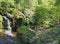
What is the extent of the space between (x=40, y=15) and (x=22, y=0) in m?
6.84

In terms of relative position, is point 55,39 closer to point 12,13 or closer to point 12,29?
point 12,29

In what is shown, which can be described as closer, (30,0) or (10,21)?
(10,21)

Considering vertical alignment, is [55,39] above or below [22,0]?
above

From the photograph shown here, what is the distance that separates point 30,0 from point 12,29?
4314mm

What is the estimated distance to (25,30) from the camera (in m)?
3.60

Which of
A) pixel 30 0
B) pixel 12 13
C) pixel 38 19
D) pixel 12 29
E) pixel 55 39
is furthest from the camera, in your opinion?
pixel 30 0

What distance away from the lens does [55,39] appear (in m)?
3.07

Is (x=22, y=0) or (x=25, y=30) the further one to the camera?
(x=22, y=0)

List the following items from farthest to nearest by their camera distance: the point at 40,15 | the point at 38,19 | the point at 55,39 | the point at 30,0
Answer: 1. the point at 30,0
2. the point at 38,19
3. the point at 40,15
4. the point at 55,39

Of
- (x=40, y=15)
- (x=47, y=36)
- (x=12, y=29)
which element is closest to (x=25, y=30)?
(x=47, y=36)

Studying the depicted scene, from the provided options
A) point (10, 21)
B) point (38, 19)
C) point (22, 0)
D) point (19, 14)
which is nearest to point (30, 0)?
point (22, 0)

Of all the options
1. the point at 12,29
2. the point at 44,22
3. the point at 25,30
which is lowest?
the point at 12,29

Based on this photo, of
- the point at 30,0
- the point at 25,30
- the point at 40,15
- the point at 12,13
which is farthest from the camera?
the point at 30,0

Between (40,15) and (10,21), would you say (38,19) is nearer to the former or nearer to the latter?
(40,15)
